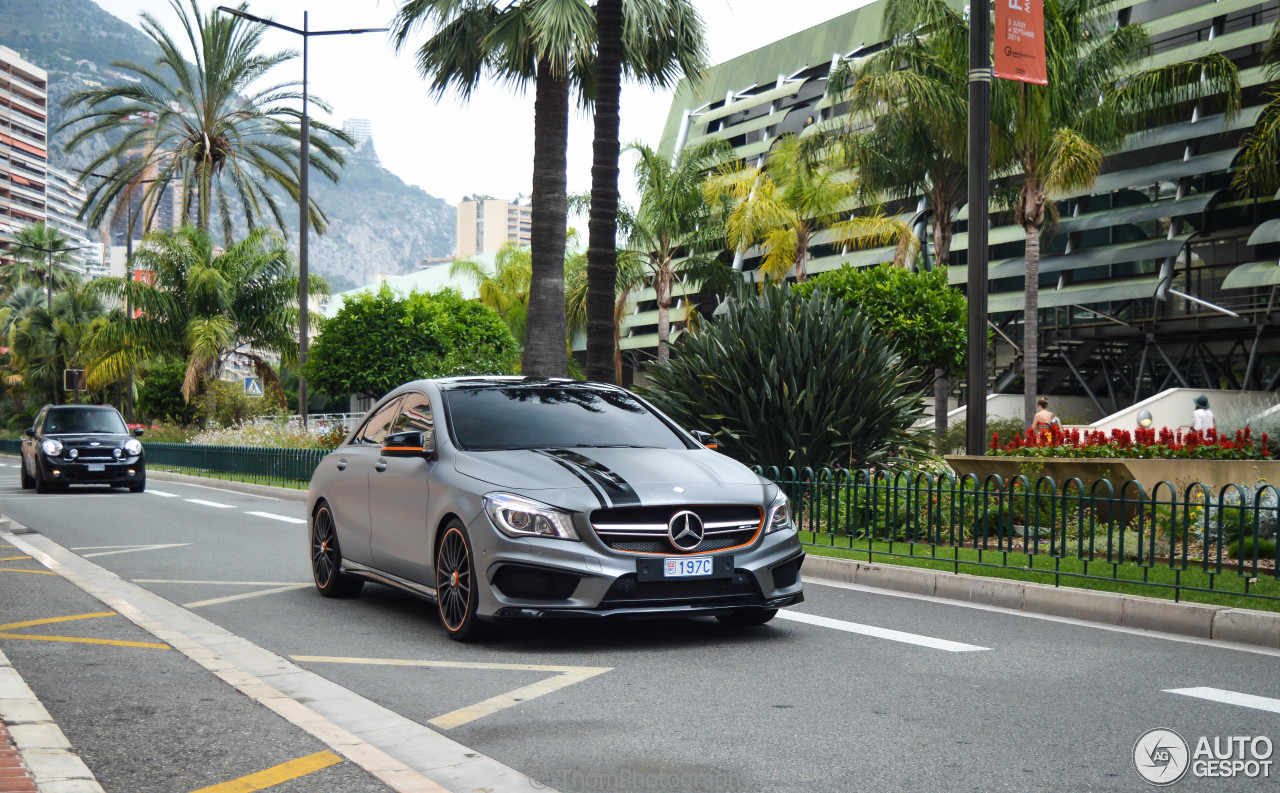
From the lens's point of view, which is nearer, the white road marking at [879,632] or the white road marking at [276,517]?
the white road marking at [879,632]

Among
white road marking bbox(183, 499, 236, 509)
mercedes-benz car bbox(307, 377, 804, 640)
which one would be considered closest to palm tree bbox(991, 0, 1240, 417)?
white road marking bbox(183, 499, 236, 509)

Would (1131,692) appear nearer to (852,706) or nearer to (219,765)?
(852,706)

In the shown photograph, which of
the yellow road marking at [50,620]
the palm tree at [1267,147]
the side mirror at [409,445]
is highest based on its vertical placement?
the palm tree at [1267,147]

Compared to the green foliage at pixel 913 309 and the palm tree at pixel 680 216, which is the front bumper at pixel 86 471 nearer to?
the green foliage at pixel 913 309

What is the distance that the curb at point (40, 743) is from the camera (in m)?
4.23

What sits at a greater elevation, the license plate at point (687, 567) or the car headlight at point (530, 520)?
the car headlight at point (530, 520)

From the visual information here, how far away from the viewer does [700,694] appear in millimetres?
5891

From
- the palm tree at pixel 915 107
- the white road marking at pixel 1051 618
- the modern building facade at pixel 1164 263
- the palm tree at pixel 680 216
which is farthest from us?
the palm tree at pixel 680 216

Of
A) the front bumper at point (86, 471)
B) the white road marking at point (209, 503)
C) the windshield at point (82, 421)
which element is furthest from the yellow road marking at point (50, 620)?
the windshield at point (82, 421)

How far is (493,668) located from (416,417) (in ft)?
7.66

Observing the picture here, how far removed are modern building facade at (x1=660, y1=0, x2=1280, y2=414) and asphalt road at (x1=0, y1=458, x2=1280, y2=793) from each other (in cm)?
3164

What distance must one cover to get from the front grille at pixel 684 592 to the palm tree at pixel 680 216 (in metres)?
36.9

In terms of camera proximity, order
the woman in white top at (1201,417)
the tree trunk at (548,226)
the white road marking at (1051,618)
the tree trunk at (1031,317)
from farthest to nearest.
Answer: the tree trunk at (1031,317)
the woman in white top at (1201,417)
the tree trunk at (548,226)
the white road marking at (1051,618)

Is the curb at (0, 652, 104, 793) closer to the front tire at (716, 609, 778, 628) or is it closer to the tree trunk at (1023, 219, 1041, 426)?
the front tire at (716, 609, 778, 628)
